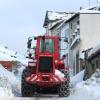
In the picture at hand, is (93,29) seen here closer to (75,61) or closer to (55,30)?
(75,61)

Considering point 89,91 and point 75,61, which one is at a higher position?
point 89,91

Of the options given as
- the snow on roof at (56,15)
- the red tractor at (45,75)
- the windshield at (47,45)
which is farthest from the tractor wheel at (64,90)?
the snow on roof at (56,15)

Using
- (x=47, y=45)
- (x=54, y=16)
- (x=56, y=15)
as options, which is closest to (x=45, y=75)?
(x=47, y=45)

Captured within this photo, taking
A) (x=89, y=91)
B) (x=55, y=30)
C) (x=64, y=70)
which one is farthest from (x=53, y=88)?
(x=55, y=30)

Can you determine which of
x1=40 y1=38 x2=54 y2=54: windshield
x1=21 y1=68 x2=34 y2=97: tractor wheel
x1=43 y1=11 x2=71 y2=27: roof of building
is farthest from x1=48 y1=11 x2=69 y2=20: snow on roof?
x1=21 y1=68 x2=34 y2=97: tractor wheel

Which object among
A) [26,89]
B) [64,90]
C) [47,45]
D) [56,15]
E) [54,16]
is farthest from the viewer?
[56,15]

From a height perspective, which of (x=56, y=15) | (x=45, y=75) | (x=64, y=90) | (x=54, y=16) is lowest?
(x=64, y=90)

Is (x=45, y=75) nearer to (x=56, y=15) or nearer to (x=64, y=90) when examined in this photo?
(x=64, y=90)

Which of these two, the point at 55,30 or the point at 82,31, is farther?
the point at 55,30

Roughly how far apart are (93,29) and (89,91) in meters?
38.9

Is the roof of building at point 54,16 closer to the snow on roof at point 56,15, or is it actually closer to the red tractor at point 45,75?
the snow on roof at point 56,15

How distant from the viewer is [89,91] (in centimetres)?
1844

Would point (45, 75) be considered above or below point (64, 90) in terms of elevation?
above

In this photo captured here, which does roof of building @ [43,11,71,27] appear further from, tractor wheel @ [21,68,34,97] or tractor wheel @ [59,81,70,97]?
tractor wheel @ [59,81,70,97]
